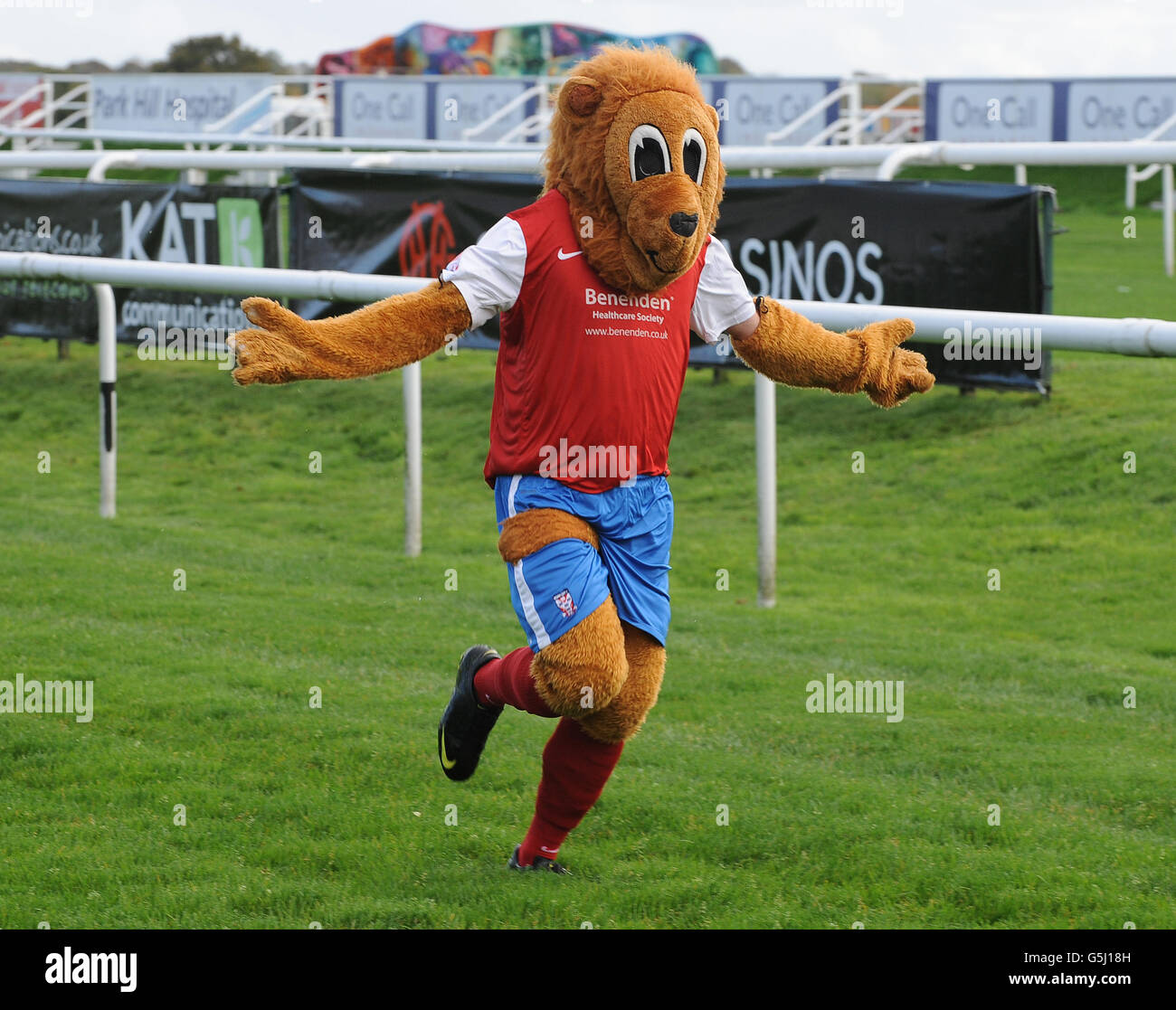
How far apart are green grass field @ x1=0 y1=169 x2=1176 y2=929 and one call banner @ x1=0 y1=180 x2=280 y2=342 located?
984 millimetres

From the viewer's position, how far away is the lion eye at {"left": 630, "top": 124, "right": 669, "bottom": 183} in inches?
143

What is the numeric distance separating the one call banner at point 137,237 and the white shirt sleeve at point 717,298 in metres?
5.56

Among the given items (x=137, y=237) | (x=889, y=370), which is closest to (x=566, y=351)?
(x=889, y=370)

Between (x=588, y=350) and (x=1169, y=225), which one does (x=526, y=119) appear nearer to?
(x=1169, y=225)

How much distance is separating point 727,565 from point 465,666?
12.2ft

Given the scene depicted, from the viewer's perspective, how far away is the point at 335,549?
26.4 ft

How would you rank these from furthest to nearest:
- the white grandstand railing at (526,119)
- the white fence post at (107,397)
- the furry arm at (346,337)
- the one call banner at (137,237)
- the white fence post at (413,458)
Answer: the white grandstand railing at (526,119) → the one call banner at (137,237) → the white fence post at (107,397) → the white fence post at (413,458) → the furry arm at (346,337)

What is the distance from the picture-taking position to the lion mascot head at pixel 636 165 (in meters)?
3.58

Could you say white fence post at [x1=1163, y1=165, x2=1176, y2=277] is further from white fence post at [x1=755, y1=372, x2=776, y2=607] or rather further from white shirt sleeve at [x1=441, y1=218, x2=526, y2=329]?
white shirt sleeve at [x1=441, y1=218, x2=526, y2=329]

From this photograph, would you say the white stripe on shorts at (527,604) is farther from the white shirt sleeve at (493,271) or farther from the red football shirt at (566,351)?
the white shirt sleeve at (493,271)

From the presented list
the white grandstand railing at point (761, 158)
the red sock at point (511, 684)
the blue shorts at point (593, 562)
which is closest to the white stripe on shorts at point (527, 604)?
the blue shorts at point (593, 562)

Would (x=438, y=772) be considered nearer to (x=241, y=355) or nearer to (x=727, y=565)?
(x=241, y=355)

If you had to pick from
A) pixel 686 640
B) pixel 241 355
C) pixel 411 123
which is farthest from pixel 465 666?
pixel 411 123
